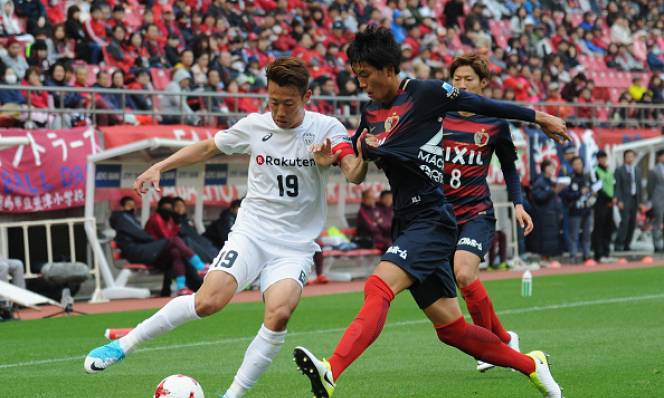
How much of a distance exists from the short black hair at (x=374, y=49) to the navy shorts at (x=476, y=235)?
7.35 ft

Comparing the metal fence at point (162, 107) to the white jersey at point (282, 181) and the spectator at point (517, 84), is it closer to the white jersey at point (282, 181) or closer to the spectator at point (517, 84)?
the spectator at point (517, 84)

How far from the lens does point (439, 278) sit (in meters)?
7.82

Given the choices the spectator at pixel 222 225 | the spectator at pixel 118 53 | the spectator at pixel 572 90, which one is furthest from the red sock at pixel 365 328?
the spectator at pixel 572 90

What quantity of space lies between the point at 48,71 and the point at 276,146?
1248 cm

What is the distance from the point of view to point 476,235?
953cm

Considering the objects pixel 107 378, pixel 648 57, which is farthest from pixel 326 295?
pixel 648 57

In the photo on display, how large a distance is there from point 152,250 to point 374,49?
40.5 feet

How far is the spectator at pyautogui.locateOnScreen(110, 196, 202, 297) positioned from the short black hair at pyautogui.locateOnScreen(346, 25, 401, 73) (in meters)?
12.2

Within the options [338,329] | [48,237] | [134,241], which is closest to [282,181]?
[338,329]

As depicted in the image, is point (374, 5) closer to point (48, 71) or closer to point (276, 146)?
point (48, 71)

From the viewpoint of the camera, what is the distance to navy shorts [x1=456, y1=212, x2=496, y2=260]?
948 centimetres

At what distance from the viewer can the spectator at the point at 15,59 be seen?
19.8 m

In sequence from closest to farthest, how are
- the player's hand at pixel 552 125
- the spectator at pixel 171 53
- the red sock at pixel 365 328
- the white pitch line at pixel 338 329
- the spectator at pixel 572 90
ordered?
the red sock at pixel 365 328
the player's hand at pixel 552 125
the white pitch line at pixel 338 329
the spectator at pixel 171 53
the spectator at pixel 572 90

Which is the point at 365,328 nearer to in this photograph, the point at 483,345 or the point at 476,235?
the point at 483,345
